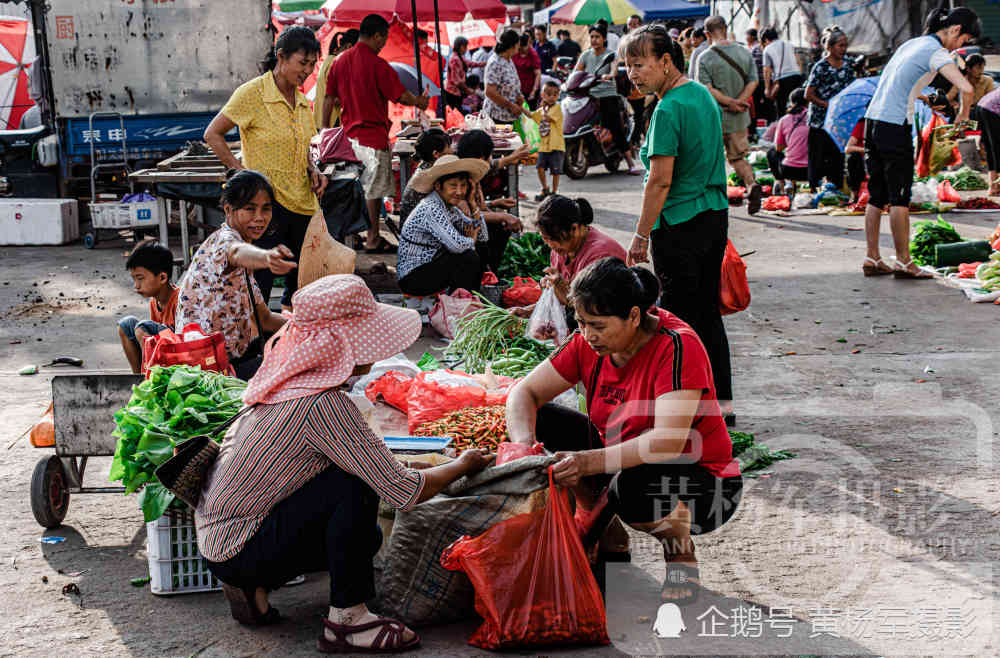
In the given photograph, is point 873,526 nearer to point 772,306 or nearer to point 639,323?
point 639,323

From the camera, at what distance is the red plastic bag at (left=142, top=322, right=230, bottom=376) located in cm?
413

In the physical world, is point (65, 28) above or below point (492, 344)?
above

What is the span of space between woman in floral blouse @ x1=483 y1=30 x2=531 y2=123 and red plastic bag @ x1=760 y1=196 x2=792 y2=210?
2854mm

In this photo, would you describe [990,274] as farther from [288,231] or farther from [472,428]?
[472,428]

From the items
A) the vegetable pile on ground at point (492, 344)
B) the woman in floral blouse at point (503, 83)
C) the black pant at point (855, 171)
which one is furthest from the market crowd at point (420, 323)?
the woman in floral blouse at point (503, 83)

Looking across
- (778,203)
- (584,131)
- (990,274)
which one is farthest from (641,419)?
(584,131)

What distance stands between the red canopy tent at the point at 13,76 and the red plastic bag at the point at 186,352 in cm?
1311

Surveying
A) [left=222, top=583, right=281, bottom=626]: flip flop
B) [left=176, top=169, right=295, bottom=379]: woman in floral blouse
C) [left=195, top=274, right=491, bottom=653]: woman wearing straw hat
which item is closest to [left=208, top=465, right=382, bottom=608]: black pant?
[left=195, top=274, right=491, bottom=653]: woman wearing straw hat

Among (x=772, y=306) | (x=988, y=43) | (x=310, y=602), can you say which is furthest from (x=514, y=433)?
(x=988, y=43)

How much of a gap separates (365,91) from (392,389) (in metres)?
5.13

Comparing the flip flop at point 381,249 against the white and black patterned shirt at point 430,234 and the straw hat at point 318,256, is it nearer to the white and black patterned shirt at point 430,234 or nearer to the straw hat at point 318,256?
the white and black patterned shirt at point 430,234

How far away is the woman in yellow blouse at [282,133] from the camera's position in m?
6.17

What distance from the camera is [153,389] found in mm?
3785

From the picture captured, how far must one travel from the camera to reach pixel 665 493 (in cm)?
349
